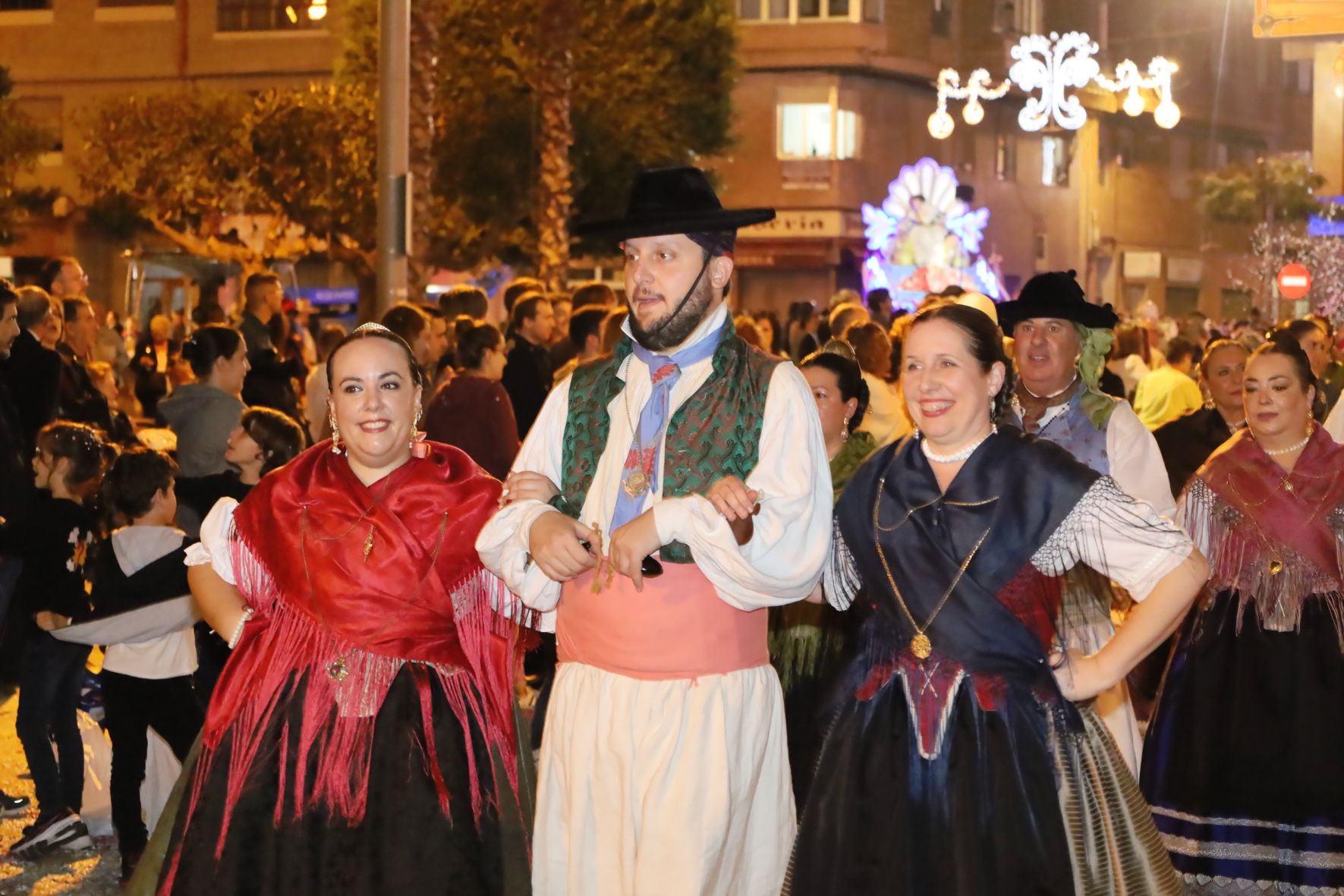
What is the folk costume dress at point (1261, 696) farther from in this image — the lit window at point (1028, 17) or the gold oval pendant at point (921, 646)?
the lit window at point (1028, 17)

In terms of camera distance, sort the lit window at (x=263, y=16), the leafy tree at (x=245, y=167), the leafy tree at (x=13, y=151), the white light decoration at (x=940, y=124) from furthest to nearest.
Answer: the lit window at (x=263, y=16), the leafy tree at (x=13, y=151), the leafy tree at (x=245, y=167), the white light decoration at (x=940, y=124)

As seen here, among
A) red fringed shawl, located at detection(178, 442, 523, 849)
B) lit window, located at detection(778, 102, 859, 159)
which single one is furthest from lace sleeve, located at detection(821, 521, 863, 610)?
lit window, located at detection(778, 102, 859, 159)

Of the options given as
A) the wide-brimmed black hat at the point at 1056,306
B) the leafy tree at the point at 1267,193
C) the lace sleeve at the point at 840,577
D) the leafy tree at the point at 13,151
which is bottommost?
the lace sleeve at the point at 840,577

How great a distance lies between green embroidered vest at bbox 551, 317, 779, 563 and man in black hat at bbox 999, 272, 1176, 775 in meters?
2.02

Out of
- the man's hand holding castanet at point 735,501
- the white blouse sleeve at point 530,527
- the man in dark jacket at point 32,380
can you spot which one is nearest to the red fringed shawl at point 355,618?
the white blouse sleeve at point 530,527

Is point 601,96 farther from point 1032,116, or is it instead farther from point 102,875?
point 102,875

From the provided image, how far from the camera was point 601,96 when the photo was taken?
1104 inches

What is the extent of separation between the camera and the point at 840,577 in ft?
15.8

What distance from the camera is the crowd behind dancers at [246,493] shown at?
6832 millimetres

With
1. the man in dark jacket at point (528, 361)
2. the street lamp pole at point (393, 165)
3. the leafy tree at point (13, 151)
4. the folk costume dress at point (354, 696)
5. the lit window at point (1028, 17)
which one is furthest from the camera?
the lit window at point (1028, 17)

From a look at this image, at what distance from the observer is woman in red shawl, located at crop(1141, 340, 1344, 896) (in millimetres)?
6805

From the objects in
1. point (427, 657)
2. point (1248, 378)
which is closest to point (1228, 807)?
point (1248, 378)

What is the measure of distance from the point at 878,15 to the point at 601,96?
46.9ft

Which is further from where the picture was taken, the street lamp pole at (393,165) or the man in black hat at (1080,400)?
the street lamp pole at (393,165)
